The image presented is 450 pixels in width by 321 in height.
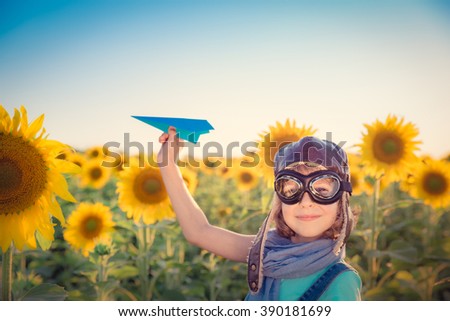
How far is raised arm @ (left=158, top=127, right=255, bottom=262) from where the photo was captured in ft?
5.98

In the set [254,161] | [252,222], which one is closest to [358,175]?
[254,161]

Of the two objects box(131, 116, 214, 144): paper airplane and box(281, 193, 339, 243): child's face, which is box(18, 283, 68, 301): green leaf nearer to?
box(131, 116, 214, 144): paper airplane

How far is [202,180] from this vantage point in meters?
5.57

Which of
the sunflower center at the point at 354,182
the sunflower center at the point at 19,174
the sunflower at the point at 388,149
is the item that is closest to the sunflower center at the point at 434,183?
the sunflower at the point at 388,149

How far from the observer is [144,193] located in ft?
8.13

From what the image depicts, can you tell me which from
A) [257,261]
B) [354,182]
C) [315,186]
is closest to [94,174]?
[354,182]

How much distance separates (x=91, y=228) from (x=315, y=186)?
136 cm

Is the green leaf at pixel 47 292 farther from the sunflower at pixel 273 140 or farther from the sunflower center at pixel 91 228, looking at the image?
the sunflower at pixel 273 140

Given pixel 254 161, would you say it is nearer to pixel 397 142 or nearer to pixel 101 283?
pixel 397 142

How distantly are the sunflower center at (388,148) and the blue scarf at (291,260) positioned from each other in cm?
104

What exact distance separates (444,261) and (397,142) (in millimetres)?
668

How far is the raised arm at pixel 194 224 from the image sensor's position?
1.82 meters

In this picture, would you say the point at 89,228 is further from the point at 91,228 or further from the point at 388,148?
the point at 388,148
